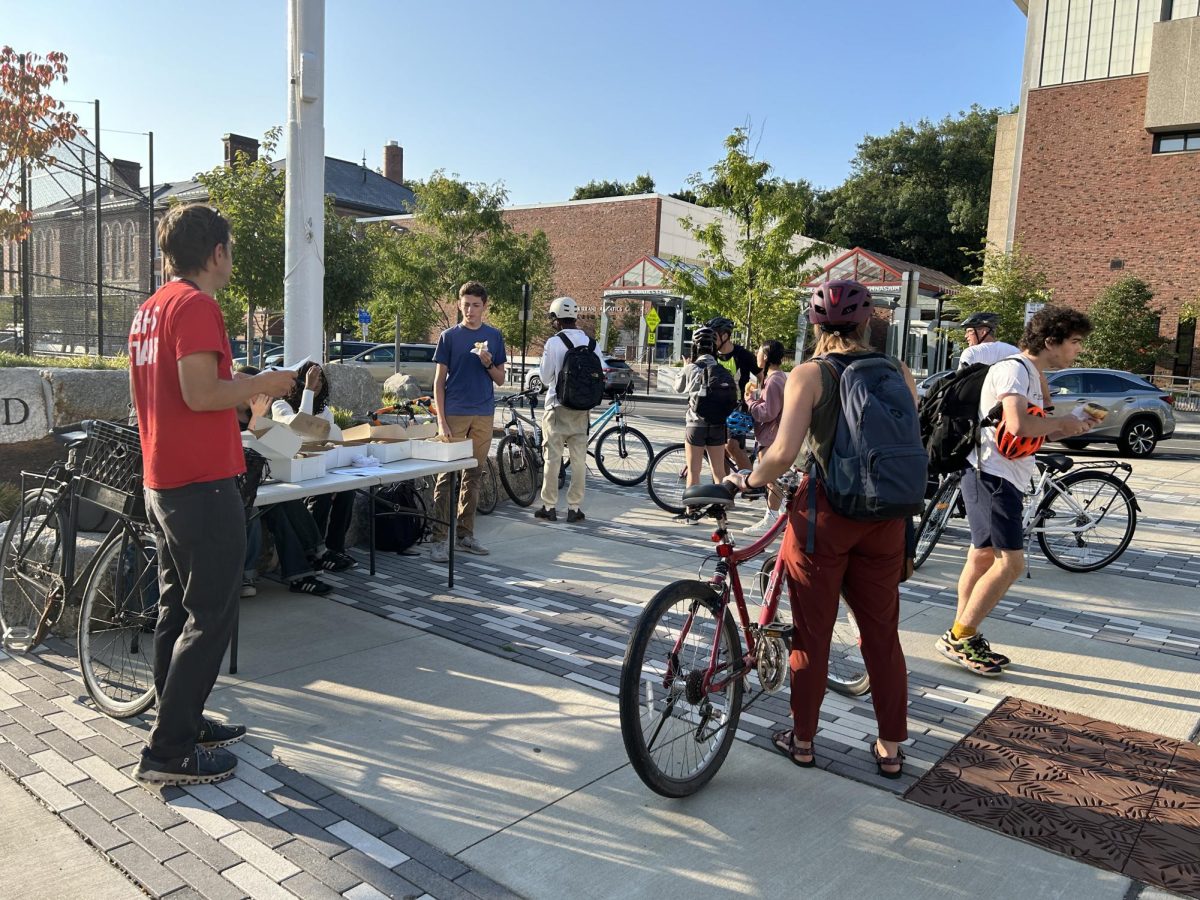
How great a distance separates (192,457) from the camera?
3.17 meters

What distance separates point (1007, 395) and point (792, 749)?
86.7 inches

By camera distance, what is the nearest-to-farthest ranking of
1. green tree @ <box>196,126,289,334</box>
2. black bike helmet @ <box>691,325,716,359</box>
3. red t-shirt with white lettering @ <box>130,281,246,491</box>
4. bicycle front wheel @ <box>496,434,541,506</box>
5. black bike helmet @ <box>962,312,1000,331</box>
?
red t-shirt with white lettering @ <box>130,281,246,491</box> → black bike helmet @ <box>962,312,1000,331</box> → black bike helmet @ <box>691,325,716,359</box> → bicycle front wheel @ <box>496,434,541,506</box> → green tree @ <box>196,126,289,334</box>

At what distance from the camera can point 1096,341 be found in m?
30.7

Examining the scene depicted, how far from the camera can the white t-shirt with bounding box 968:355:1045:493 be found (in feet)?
15.5

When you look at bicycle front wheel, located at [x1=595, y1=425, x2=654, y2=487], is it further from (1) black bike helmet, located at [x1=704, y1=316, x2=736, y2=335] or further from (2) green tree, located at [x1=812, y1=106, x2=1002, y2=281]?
(2) green tree, located at [x1=812, y1=106, x2=1002, y2=281]

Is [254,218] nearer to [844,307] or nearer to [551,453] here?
[551,453]

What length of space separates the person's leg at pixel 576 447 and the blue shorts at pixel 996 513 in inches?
→ 156

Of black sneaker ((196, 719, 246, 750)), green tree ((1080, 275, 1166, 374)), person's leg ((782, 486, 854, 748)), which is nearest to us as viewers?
person's leg ((782, 486, 854, 748))

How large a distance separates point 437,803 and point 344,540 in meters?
3.41

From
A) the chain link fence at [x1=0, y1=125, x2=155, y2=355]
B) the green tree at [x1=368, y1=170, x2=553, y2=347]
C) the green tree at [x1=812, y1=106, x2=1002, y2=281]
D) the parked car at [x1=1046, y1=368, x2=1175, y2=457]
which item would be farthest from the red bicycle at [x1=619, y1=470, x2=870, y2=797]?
the green tree at [x1=812, y1=106, x2=1002, y2=281]

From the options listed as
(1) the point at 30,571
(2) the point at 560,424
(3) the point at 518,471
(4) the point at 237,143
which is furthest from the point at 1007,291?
(4) the point at 237,143

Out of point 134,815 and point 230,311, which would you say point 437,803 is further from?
point 230,311

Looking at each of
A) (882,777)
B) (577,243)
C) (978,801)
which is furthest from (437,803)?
(577,243)

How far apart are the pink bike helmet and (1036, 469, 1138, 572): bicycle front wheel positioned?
4.40 meters
